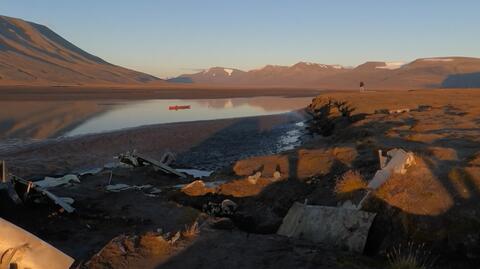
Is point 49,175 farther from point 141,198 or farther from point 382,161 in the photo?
point 382,161

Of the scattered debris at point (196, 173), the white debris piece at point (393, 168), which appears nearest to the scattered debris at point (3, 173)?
the scattered debris at point (196, 173)

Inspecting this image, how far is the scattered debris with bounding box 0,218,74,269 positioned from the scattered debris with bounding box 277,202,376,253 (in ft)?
16.1

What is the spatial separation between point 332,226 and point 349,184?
2635 millimetres

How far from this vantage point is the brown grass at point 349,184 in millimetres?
12516

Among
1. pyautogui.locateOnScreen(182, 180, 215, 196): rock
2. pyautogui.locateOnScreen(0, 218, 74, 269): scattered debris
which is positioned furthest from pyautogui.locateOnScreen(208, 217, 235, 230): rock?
pyautogui.locateOnScreen(182, 180, 215, 196): rock

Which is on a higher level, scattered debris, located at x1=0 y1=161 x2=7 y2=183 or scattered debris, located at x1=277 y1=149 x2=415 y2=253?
scattered debris, located at x1=0 y1=161 x2=7 y2=183

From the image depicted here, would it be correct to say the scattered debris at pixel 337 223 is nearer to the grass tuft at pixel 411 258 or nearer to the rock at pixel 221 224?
the grass tuft at pixel 411 258

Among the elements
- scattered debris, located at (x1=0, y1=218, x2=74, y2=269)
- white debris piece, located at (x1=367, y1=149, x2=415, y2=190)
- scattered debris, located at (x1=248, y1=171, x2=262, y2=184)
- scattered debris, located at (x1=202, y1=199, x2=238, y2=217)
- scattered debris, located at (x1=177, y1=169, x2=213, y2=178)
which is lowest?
scattered debris, located at (x1=177, y1=169, x2=213, y2=178)

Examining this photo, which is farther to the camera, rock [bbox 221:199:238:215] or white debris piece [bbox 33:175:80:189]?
white debris piece [bbox 33:175:80:189]

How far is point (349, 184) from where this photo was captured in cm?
1268

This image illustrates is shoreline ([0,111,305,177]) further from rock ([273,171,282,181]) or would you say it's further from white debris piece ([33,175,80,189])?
rock ([273,171,282,181])

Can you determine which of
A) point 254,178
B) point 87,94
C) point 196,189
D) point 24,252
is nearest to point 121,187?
point 196,189

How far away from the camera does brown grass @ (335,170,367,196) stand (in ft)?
41.1

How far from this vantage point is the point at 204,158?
88.4ft
